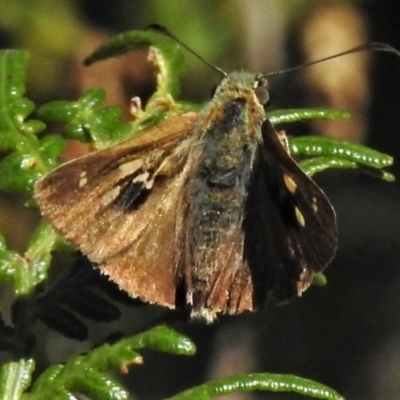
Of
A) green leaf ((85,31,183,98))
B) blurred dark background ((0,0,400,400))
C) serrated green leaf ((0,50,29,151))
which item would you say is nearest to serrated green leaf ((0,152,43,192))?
serrated green leaf ((0,50,29,151))

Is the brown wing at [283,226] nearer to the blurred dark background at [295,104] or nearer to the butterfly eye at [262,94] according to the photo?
the butterfly eye at [262,94]

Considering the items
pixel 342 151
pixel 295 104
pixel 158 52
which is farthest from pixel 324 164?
pixel 295 104

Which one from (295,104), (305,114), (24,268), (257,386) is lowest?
(295,104)

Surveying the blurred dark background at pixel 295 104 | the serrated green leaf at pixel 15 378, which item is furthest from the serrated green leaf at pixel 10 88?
the blurred dark background at pixel 295 104

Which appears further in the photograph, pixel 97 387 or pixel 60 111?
pixel 60 111

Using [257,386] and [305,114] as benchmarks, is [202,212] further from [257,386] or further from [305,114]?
[257,386]

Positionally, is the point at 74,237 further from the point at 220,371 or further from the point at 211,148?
the point at 220,371

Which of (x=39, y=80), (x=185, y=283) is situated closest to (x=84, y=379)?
(x=185, y=283)

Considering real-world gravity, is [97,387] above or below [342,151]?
below
